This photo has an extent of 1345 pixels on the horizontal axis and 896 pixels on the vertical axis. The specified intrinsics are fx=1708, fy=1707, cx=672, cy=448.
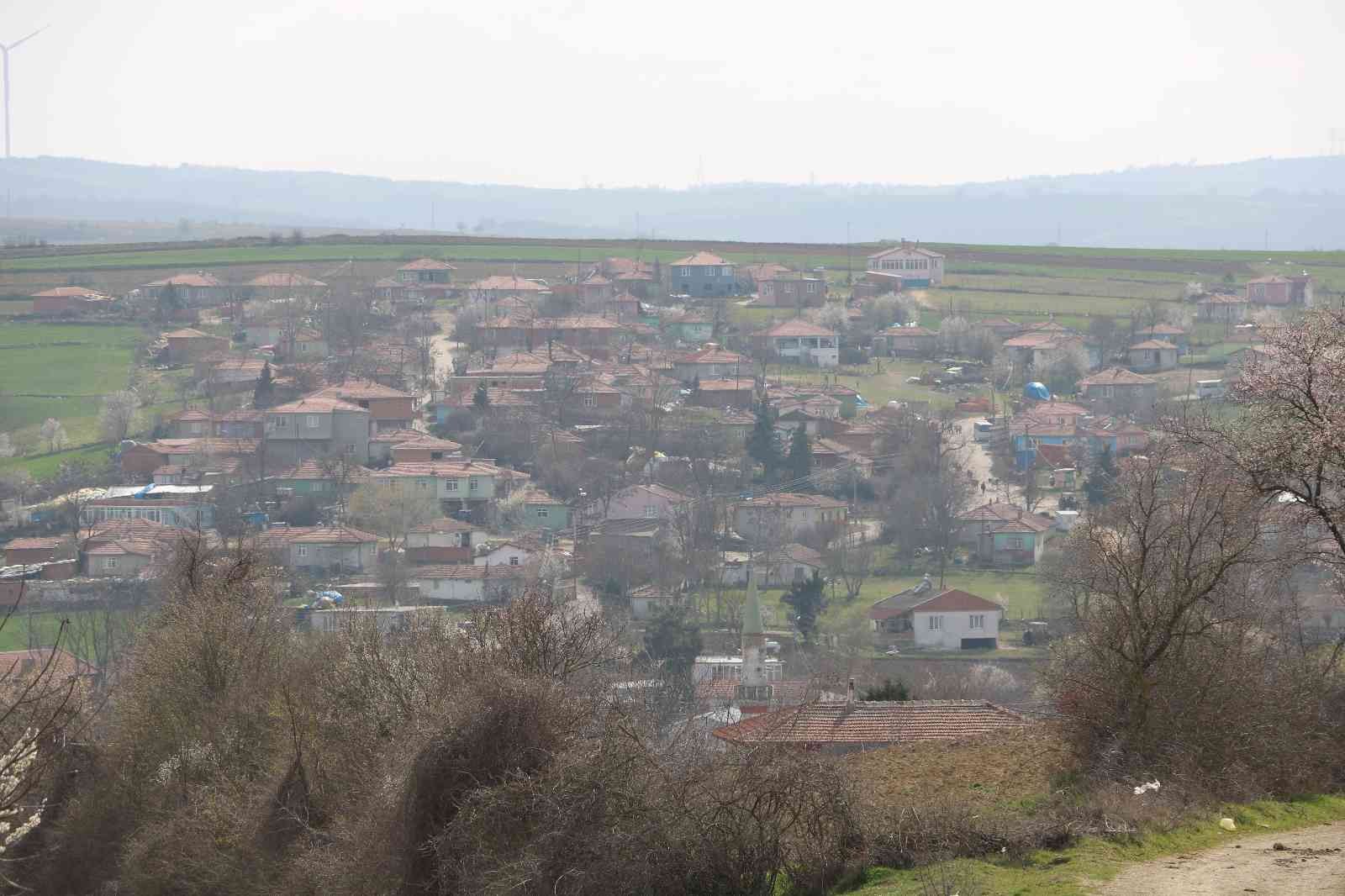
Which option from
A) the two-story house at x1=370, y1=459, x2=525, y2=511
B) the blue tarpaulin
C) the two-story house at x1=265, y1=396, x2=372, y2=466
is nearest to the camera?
the two-story house at x1=370, y1=459, x2=525, y2=511

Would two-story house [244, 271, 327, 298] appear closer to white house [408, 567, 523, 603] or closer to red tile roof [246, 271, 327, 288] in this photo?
red tile roof [246, 271, 327, 288]

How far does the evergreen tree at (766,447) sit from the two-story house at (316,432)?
12262 millimetres

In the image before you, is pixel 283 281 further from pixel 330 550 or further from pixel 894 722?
pixel 894 722

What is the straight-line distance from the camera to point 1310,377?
471 inches

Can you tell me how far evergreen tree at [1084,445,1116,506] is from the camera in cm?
4619

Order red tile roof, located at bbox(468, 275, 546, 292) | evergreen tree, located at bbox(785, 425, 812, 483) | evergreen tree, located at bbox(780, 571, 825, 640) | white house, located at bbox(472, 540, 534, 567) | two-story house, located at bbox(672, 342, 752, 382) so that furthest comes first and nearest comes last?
red tile roof, located at bbox(468, 275, 546, 292) < two-story house, located at bbox(672, 342, 752, 382) < evergreen tree, located at bbox(785, 425, 812, 483) < white house, located at bbox(472, 540, 534, 567) < evergreen tree, located at bbox(780, 571, 825, 640)

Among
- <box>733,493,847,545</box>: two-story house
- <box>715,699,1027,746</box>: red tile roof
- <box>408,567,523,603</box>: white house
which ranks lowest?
<box>408,567,523,603</box>: white house

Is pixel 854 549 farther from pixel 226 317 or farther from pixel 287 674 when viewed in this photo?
pixel 226 317

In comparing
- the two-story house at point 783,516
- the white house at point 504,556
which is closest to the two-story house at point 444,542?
the white house at point 504,556

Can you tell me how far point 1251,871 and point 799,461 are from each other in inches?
1655

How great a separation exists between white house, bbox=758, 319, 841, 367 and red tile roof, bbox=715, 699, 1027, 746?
45477mm

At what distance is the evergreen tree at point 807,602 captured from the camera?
3781 cm

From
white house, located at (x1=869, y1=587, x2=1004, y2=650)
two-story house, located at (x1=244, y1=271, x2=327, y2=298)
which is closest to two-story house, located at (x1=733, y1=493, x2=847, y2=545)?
white house, located at (x1=869, y1=587, x2=1004, y2=650)

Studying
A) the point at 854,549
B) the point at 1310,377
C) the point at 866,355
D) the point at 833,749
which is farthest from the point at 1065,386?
the point at 1310,377
